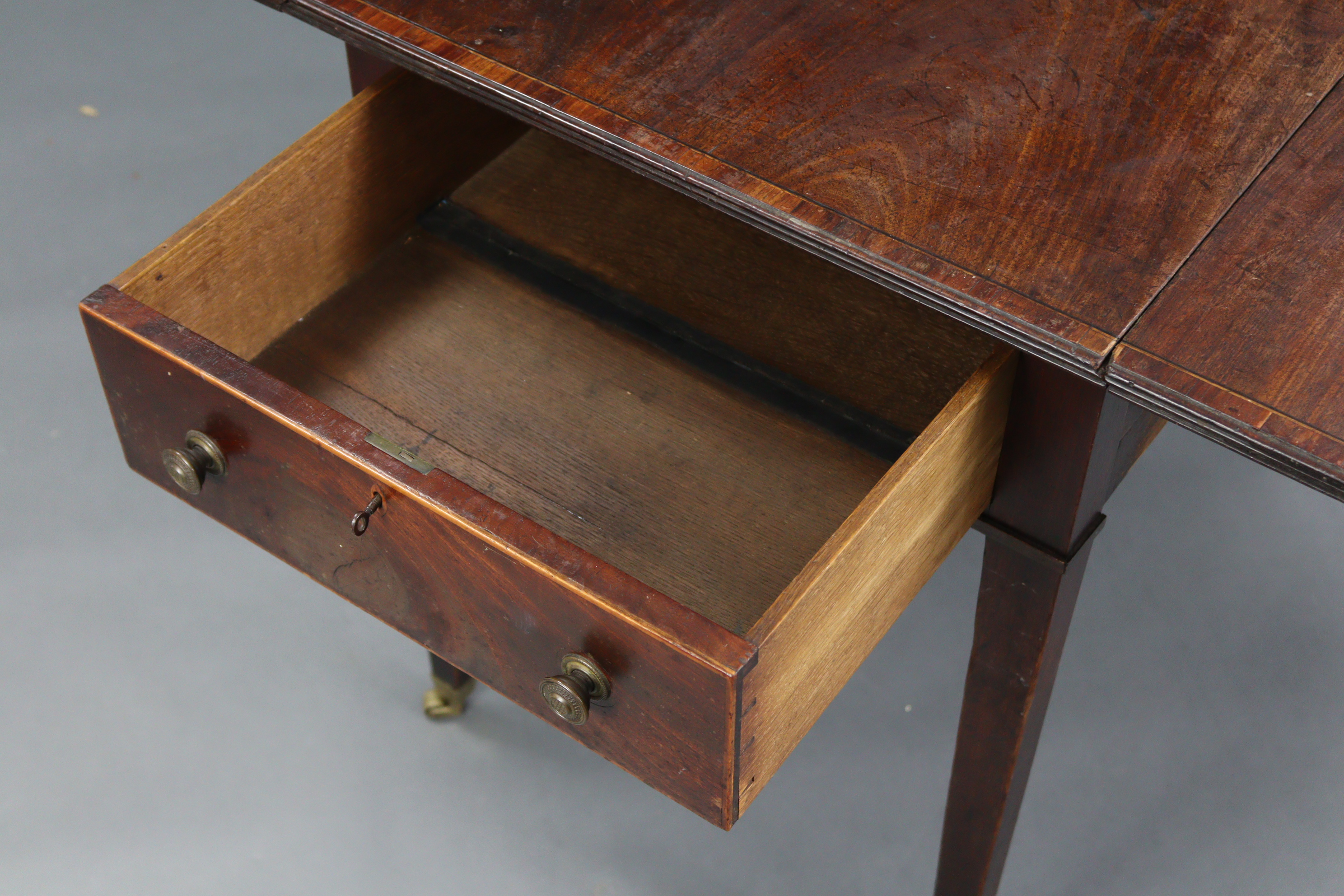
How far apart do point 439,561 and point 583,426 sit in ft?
0.77

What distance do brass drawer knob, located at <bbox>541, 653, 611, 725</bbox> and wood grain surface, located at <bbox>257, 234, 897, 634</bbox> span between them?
13 cm

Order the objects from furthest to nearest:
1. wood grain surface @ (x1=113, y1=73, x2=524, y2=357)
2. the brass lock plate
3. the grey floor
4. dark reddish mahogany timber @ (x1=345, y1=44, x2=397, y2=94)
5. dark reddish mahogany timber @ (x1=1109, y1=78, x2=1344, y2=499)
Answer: the grey floor, dark reddish mahogany timber @ (x1=345, y1=44, x2=397, y2=94), wood grain surface @ (x1=113, y1=73, x2=524, y2=357), the brass lock plate, dark reddish mahogany timber @ (x1=1109, y1=78, x2=1344, y2=499)

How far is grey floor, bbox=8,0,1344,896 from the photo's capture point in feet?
4.66

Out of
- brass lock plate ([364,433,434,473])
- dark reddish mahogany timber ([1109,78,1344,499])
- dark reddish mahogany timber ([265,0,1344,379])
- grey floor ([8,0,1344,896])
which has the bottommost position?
grey floor ([8,0,1344,896])

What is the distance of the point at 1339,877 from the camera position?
1.39 metres

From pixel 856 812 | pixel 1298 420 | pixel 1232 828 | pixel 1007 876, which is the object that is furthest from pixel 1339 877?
pixel 1298 420

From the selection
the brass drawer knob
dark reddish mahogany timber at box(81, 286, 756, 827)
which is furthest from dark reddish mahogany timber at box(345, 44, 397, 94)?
the brass drawer knob

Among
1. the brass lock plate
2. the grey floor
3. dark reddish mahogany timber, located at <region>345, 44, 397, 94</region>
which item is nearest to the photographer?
the brass lock plate

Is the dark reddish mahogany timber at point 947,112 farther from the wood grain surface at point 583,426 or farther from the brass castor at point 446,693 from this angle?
the brass castor at point 446,693

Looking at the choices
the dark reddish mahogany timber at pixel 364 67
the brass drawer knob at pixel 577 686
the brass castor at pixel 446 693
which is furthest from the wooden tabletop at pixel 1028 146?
the brass castor at pixel 446 693

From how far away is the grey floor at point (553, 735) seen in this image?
4.66 feet

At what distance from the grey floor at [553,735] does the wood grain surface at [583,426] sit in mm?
478

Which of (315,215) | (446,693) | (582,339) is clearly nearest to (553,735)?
(446,693)

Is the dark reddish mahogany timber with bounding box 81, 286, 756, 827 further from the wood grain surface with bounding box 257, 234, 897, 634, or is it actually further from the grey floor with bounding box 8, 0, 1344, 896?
the grey floor with bounding box 8, 0, 1344, 896
